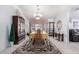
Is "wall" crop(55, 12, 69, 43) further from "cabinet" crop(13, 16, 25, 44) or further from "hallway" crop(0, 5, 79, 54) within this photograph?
"cabinet" crop(13, 16, 25, 44)

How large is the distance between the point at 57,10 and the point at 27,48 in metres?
2.15

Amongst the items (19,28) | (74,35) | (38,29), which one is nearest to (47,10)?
(38,29)

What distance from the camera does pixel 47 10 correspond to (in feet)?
16.2

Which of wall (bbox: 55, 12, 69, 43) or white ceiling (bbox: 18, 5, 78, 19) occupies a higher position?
white ceiling (bbox: 18, 5, 78, 19)

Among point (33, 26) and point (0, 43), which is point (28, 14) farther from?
point (0, 43)

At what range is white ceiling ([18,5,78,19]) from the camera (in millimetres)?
4624

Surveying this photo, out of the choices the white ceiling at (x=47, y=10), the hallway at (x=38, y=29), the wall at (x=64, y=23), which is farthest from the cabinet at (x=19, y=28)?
the wall at (x=64, y=23)

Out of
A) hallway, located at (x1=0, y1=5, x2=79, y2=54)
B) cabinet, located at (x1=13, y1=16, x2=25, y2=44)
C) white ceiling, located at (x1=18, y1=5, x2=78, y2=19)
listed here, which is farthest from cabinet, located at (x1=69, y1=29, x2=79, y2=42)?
cabinet, located at (x1=13, y1=16, x2=25, y2=44)

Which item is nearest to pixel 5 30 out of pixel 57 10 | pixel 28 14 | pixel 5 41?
pixel 5 41

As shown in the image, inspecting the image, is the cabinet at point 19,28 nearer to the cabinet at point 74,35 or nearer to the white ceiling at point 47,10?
the white ceiling at point 47,10

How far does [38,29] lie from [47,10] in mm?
934

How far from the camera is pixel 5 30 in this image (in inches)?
196

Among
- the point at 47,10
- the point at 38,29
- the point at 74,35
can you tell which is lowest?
the point at 74,35

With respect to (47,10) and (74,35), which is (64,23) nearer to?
(47,10)
